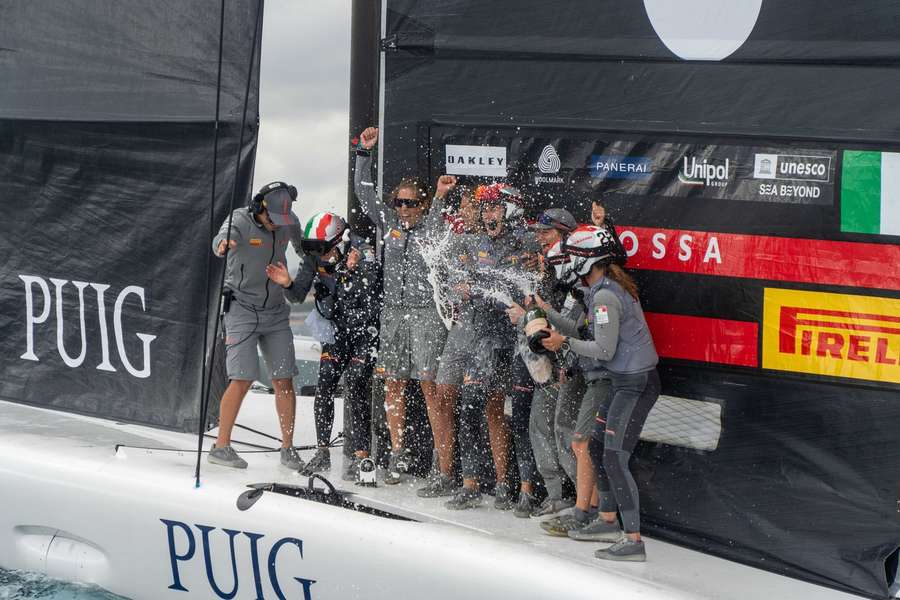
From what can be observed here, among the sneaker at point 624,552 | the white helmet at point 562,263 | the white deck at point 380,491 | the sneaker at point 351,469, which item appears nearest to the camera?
the white deck at point 380,491

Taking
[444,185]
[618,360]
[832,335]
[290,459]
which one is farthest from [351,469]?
[832,335]

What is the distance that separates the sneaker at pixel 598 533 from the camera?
402 centimetres

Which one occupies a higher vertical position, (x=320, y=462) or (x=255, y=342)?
(x=255, y=342)

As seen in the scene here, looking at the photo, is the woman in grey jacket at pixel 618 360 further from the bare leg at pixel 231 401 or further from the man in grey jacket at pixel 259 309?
the bare leg at pixel 231 401

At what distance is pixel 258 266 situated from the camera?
469 cm

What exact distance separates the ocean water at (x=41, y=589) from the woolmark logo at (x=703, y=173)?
2.79m

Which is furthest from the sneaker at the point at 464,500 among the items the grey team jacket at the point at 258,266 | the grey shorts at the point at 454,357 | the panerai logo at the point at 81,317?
the panerai logo at the point at 81,317

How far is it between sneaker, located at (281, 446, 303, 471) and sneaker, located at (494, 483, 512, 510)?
3.03ft

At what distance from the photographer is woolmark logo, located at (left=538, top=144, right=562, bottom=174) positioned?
4.48m

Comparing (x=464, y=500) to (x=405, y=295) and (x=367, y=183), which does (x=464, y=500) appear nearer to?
(x=405, y=295)

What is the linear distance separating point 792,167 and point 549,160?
99cm

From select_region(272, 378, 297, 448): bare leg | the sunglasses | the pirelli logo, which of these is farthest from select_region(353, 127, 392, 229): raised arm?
the pirelli logo

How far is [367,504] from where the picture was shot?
4.32m

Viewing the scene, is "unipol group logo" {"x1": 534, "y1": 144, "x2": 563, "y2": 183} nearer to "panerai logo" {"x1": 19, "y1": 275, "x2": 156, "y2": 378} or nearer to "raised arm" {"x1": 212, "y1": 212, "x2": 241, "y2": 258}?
"raised arm" {"x1": 212, "y1": 212, "x2": 241, "y2": 258}
